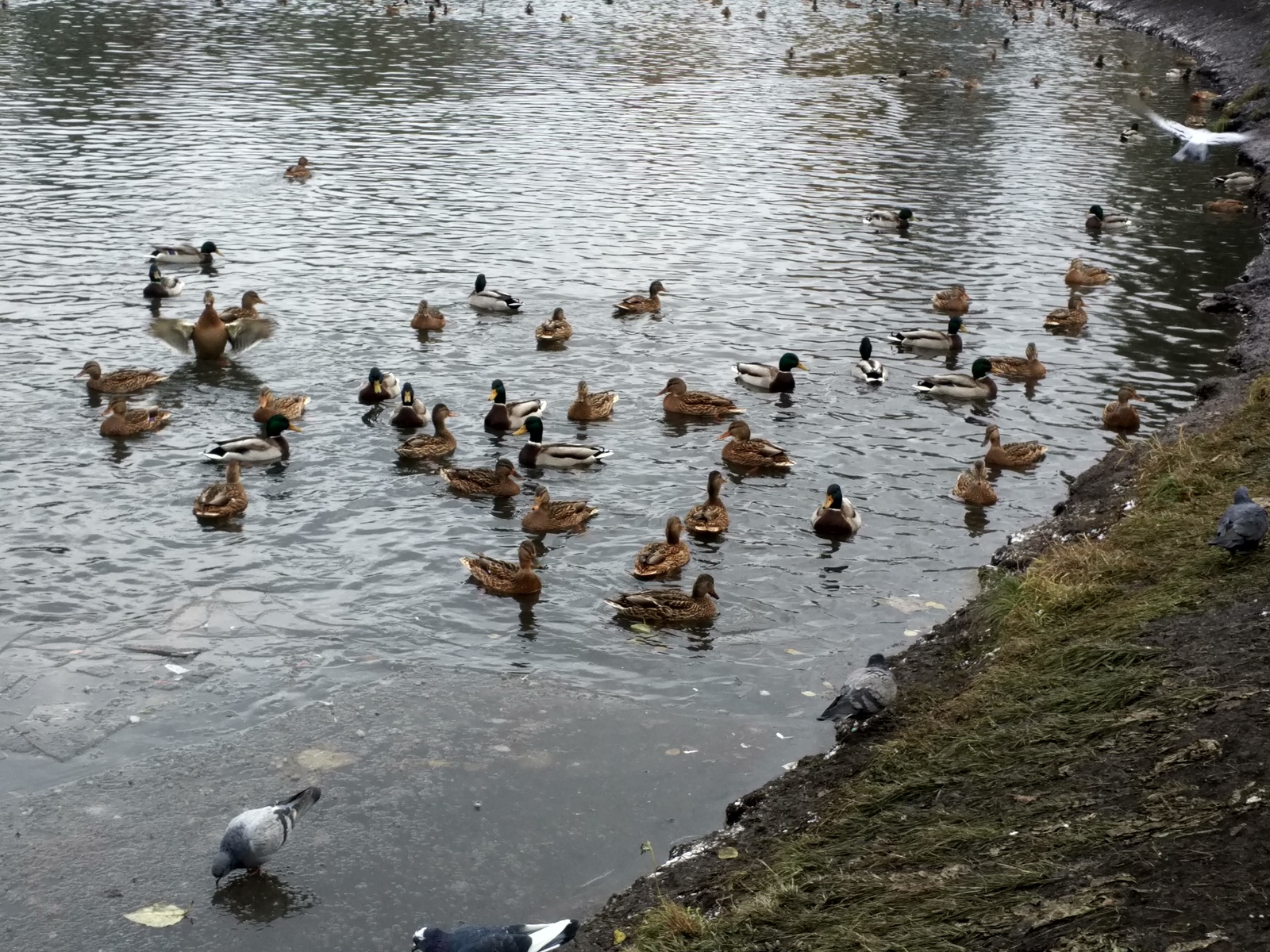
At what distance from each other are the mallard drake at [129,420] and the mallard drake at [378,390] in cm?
266

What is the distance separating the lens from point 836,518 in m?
16.2

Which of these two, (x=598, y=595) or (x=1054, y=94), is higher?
(x=1054, y=94)

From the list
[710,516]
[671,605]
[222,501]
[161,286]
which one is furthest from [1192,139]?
[161,286]

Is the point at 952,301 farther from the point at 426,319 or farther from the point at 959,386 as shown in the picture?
the point at 426,319

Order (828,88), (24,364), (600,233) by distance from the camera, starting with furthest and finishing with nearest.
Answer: (828,88) → (600,233) → (24,364)

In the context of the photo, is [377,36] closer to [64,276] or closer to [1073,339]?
[64,276]

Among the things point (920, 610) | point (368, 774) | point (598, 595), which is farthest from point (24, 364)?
point (920, 610)

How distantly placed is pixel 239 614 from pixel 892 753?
22.6 ft

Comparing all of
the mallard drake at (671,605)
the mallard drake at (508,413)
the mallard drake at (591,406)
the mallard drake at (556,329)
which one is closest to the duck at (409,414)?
the mallard drake at (508,413)

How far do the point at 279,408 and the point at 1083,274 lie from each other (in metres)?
15.3

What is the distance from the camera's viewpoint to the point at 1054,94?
50.4 metres

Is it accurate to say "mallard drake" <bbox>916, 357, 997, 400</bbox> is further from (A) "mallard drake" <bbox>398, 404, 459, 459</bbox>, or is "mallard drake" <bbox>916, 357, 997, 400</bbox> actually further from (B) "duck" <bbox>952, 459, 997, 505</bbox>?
(A) "mallard drake" <bbox>398, 404, 459, 459</bbox>

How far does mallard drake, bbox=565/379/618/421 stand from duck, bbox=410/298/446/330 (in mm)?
4094

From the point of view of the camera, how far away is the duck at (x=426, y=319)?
23094 millimetres
